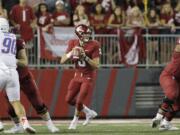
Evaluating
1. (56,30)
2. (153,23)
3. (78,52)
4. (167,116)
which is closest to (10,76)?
(78,52)

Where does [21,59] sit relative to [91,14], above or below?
below

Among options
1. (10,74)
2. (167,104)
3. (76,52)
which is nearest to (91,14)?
(76,52)

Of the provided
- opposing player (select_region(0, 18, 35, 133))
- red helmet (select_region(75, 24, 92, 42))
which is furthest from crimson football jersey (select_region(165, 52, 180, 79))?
opposing player (select_region(0, 18, 35, 133))

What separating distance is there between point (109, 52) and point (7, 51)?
719 centimetres

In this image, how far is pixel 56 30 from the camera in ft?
60.8

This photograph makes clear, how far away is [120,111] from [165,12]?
287 cm

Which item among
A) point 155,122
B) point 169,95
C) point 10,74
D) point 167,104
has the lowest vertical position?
point 155,122

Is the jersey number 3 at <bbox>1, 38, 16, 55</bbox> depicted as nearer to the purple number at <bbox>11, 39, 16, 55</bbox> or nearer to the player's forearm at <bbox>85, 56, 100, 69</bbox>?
the purple number at <bbox>11, 39, 16, 55</bbox>

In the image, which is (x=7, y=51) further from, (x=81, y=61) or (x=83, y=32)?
(x=81, y=61)

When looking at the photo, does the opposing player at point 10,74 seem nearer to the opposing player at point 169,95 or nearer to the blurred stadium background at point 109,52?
the opposing player at point 169,95

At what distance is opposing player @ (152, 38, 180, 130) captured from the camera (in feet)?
43.0

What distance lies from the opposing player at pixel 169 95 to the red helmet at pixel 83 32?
1814 millimetres

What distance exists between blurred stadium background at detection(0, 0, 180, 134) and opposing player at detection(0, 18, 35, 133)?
6337mm

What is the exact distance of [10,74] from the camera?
12.0 m
